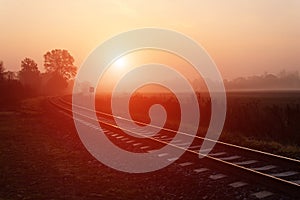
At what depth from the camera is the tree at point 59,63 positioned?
391 ft

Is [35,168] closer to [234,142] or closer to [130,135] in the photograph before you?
[130,135]

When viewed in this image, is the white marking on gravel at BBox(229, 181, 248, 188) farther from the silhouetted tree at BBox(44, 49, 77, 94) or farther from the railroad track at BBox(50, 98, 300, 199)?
the silhouetted tree at BBox(44, 49, 77, 94)

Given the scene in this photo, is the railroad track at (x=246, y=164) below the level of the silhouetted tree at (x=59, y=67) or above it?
below

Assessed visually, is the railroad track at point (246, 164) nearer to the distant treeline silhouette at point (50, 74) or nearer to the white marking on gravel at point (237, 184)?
the white marking on gravel at point (237, 184)

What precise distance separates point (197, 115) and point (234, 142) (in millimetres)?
8691

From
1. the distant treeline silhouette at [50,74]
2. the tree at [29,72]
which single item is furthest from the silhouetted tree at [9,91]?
the tree at [29,72]

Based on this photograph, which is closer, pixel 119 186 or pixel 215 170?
pixel 119 186

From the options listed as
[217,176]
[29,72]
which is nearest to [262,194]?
[217,176]

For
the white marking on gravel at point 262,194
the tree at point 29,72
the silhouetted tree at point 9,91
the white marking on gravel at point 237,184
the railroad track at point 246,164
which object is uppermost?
the tree at point 29,72

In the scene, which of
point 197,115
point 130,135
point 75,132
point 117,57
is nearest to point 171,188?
point 130,135

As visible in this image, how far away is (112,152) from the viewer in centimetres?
1309

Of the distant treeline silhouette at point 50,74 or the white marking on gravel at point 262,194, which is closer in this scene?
the white marking on gravel at point 262,194

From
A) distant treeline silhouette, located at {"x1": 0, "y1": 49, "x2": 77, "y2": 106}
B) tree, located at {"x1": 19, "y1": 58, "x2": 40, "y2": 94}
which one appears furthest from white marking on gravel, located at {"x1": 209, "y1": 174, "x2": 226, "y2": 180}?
tree, located at {"x1": 19, "y1": 58, "x2": 40, "y2": 94}

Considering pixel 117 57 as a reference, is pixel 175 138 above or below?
below
